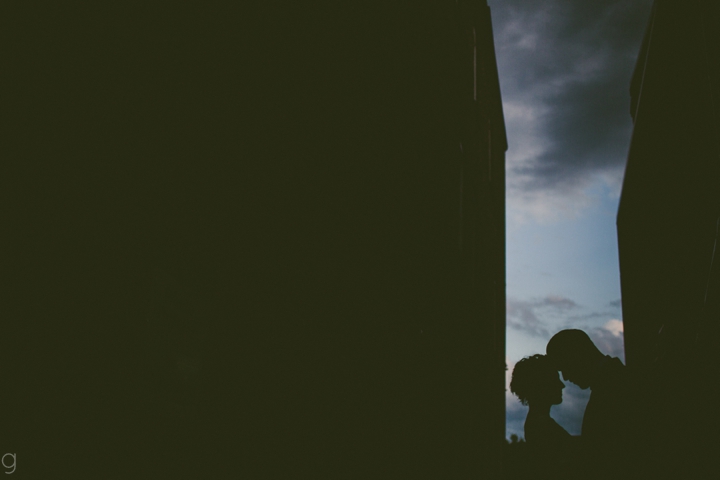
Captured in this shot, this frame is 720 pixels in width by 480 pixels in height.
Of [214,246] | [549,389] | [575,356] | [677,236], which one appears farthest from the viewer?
[677,236]

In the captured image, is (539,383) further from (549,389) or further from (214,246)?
(214,246)

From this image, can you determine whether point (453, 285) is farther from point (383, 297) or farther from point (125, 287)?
point (125, 287)

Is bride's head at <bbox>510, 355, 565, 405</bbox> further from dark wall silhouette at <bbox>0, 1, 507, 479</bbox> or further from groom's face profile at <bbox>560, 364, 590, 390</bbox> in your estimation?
dark wall silhouette at <bbox>0, 1, 507, 479</bbox>

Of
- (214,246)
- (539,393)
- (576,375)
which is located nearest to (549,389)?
(539,393)

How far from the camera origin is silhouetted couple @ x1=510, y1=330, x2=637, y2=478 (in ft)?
10.2

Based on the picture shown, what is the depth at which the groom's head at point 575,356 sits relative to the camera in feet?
11.0

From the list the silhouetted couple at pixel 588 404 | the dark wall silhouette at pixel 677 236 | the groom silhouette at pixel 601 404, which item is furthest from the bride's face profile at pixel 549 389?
the dark wall silhouette at pixel 677 236

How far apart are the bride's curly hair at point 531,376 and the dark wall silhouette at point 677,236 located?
633mm

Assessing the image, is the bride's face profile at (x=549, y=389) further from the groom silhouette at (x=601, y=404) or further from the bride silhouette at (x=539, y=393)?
the groom silhouette at (x=601, y=404)

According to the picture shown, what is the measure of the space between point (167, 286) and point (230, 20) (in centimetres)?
228

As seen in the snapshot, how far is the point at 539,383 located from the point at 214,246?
104 inches

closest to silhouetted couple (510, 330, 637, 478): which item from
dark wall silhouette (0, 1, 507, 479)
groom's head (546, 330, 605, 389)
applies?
groom's head (546, 330, 605, 389)

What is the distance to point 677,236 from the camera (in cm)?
631

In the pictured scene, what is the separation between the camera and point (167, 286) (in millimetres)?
2801
